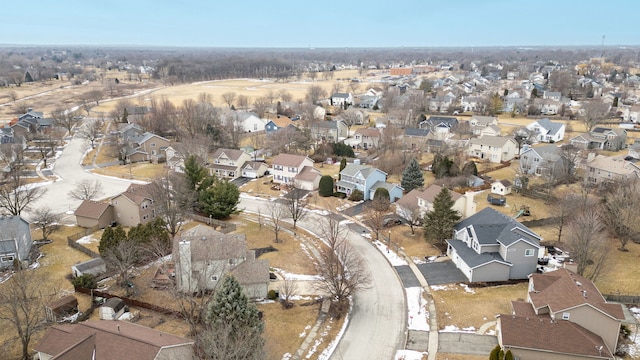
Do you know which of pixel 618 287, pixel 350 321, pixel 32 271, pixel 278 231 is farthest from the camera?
pixel 278 231

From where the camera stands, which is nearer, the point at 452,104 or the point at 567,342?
the point at 567,342

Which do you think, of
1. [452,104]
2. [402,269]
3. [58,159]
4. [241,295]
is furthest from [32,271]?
[452,104]

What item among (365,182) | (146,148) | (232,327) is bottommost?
(232,327)

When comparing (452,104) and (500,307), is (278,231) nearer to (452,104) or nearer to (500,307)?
(500,307)

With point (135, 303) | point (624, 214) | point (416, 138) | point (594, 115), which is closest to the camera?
point (135, 303)

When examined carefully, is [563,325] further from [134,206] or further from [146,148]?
[146,148]

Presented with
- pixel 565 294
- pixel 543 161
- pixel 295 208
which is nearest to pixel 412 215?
pixel 295 208

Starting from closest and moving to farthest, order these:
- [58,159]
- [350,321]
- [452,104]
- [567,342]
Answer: [567,342]
[350,321]
[58,159]
[452,104]
